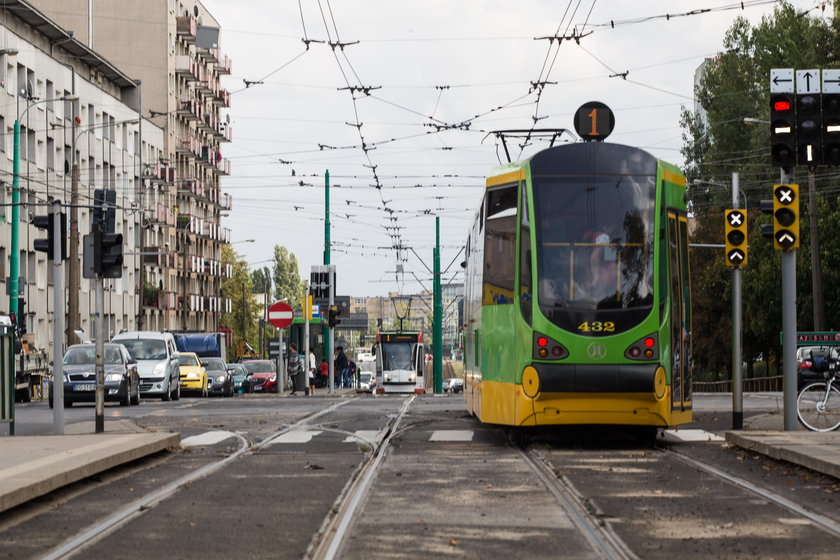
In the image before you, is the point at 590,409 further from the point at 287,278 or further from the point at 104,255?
the point at 287,278

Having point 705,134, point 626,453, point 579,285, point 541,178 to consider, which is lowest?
point 626,453

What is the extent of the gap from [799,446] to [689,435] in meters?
4.50

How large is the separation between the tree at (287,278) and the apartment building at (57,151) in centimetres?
7747

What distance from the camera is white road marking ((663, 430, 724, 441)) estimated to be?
834 inches

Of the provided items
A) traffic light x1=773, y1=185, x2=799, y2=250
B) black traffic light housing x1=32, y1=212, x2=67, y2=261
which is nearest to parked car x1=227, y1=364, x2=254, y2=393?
black traffic light housing x1=32, y1=212, x2=67, y2=261

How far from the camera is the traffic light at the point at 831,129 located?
20.0 metres

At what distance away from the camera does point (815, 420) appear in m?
21.7

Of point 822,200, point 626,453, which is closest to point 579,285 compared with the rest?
point 626,453

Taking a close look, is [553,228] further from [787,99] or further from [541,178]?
[787,99]

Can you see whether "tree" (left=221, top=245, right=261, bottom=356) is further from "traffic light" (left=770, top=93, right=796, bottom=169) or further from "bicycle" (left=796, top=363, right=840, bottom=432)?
"traffic light" (left=770, top=93, right=796, bottom=169)

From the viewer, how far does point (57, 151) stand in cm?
7344

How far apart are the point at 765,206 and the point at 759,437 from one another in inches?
153

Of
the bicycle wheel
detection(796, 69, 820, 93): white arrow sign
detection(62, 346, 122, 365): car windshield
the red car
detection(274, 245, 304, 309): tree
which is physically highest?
detection(274, 245, 304, 309): tree

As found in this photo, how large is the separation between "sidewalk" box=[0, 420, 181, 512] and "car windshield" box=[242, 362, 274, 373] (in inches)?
1933
